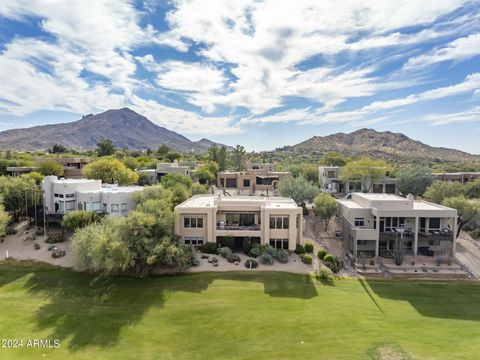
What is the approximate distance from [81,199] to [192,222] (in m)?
16.5

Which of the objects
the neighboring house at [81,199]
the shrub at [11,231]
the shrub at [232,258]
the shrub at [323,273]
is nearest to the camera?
the shrub at [323,273]

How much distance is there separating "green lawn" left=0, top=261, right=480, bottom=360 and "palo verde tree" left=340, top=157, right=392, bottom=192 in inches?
1262

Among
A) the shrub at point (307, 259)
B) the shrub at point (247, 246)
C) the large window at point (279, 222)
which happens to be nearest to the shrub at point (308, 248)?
the shrub at point (307, 259)

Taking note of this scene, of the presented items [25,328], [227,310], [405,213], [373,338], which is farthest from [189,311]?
[405,213]

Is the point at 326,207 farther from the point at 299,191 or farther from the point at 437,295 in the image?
the point at 437,295

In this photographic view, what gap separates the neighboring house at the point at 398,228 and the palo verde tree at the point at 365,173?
23.0 metres

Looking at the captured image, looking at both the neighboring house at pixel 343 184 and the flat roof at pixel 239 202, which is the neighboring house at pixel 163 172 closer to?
the flat roof at pixel 239 202

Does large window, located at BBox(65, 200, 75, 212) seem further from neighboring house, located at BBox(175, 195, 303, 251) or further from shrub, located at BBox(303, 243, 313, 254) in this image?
shrub, located at BBox(303, 243, 313, 254)

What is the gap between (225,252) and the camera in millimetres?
30922

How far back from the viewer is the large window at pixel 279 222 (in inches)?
1278

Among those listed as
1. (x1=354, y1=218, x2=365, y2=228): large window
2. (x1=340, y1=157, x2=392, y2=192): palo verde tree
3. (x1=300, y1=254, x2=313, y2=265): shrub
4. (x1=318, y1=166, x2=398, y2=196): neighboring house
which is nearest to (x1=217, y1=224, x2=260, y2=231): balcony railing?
(x1=300, y1=254, x2=313, y2=265): shrub

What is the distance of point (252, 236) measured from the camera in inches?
1288

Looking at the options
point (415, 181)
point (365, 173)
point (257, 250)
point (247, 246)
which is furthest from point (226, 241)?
point (415, 181)

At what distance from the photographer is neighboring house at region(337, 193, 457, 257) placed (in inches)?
1284
